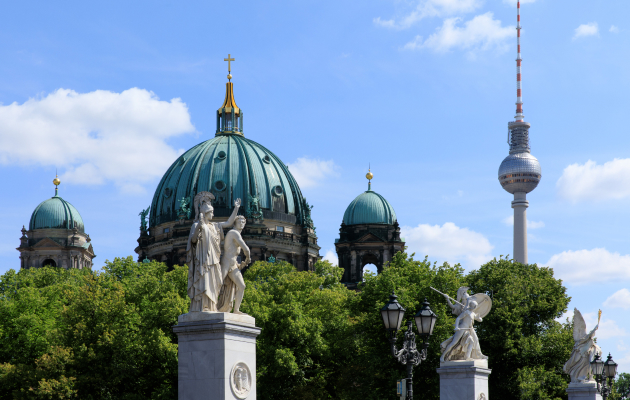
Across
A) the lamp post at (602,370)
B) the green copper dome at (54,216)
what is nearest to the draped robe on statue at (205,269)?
the lamp post at (602,370)

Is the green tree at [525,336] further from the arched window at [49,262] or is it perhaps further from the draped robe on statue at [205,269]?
the arched window at [49,262]

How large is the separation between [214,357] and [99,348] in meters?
28.3

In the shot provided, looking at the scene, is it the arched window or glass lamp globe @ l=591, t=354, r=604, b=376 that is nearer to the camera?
glass lamp globe @ l=591, t=354, r=604, b=376

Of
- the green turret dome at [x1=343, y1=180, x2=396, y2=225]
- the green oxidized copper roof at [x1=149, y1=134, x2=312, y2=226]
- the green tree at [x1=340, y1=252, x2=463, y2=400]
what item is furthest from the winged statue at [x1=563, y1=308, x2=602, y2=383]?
the green turret dome at [x1=343, y1=180, x2=396, y2=225]

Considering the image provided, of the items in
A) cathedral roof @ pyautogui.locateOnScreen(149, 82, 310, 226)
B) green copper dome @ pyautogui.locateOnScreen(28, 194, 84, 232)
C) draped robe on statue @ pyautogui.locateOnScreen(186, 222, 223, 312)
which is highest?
cathedral roof @ pyautogui.locateOnScreen(149, 82, 310, 226)

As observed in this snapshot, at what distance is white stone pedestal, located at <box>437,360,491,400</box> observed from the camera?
31.6 meters

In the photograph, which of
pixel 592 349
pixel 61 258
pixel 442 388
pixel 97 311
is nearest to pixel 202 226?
pixel 442 388

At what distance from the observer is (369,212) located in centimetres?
11681

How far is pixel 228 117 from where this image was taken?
123188 millimetres

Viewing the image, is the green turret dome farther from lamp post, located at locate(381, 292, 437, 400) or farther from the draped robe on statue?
the draped robe on statue

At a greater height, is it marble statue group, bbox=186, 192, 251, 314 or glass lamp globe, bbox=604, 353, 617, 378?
marble statue group, bbox=186, 192, 251, 314

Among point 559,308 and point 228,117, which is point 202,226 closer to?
point 559,308

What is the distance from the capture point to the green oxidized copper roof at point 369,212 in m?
117

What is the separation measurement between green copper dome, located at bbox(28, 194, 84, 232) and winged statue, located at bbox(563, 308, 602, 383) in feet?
282
